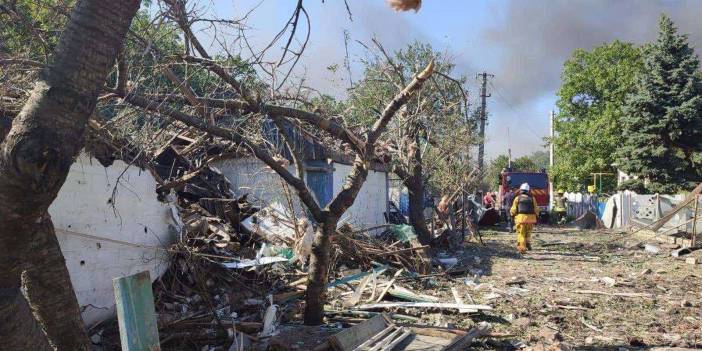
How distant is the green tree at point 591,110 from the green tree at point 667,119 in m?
9.86

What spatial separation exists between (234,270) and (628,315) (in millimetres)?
5587

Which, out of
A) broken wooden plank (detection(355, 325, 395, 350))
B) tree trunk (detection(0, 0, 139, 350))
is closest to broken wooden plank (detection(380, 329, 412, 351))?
broken wooden plank (detection(355, 325, 395, 350))

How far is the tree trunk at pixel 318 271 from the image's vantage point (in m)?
6.88

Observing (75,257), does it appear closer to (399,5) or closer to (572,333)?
(399,5)

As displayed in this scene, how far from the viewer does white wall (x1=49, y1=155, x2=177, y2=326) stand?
689cm

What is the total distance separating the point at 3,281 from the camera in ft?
10.3

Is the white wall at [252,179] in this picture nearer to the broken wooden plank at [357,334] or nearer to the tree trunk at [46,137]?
the broken wooden plank at [357,334]

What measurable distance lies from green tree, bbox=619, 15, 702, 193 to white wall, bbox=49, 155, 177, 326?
25.0 m

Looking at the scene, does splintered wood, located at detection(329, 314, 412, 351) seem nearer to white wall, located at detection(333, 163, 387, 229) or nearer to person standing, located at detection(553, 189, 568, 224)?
white wall, located at detection(333, 163, 387, 229)

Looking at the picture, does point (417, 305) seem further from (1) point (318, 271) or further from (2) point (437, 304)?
(1) point (318, 271)

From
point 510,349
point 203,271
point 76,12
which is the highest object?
point 76,12

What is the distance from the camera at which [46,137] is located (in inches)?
116

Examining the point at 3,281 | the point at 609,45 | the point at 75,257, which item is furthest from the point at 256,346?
the point at 609,45

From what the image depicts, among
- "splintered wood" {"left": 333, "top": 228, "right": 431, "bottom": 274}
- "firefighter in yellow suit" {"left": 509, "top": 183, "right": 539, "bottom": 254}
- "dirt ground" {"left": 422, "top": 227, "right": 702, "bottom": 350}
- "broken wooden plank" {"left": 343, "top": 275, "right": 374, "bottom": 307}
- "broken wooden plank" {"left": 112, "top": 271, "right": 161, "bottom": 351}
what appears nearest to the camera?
"broken wooden plank" {"left": 112, "top": 271, "right": 161, "bottom": 351}
